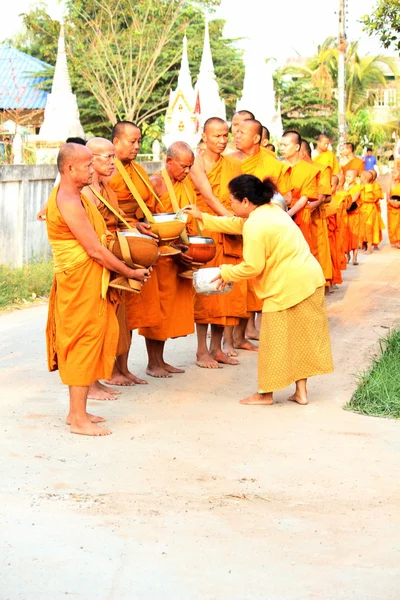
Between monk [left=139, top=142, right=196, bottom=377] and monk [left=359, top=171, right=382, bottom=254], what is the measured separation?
1017 centimetres

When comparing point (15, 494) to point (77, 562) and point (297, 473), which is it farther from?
point (297, 473)

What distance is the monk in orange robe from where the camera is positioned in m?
17.8

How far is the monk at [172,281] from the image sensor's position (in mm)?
7629

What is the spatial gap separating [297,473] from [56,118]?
13.9m

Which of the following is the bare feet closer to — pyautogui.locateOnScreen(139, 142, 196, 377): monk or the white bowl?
pyautogui.locateOnScreen(139, 142, 196, 377): monk

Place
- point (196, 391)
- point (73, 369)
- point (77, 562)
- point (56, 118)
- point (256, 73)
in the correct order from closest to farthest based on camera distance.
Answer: point (77, 562) → point (73, 369) → point (196, 391) → point (56, 118) → point (256, 73)

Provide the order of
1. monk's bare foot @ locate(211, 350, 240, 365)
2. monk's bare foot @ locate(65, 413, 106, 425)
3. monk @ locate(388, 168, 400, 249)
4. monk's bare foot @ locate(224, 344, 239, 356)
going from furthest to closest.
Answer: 1. monk @ locate(388, 168, 400, 249)
2. monk's bare foot @ locate(224, 344, 239, 356)
3. monk's bare foot @ locate(211, 350, 240, 365)
4. monk's bare foot @ locate(65, 413, 106, 425)

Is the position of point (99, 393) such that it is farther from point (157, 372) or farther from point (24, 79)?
point (24, 79)

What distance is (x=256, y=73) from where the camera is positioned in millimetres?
30000

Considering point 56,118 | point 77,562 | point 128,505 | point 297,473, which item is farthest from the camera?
point 56,118

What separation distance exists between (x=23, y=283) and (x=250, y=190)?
5358mm

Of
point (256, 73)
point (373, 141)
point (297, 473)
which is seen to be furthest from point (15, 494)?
point (373, 141)

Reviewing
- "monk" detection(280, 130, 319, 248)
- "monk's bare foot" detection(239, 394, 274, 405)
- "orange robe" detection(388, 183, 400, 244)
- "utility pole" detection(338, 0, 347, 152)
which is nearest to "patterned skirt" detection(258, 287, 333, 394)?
"monk's bare foot" detection(239, 394, 274, 405)

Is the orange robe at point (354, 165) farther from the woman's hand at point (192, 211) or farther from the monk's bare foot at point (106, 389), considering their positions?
the monk's bare foot at point (106, 389)
